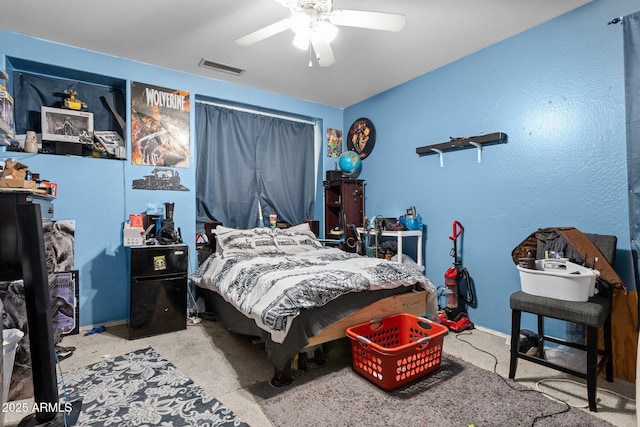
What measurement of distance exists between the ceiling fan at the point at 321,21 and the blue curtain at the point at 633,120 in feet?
5.04

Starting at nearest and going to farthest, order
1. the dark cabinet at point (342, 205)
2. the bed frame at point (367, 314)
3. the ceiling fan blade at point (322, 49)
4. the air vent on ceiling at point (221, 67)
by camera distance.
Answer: the bed frame at point (367, 314)
the ceiling fan blade at point (322, 49)
the air vent on ceiling at point (221, 67)
the dark cabinet at point (342, 205)

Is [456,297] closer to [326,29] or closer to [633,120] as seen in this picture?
[633,120]

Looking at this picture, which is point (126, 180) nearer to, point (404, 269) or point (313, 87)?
point (313, 87)

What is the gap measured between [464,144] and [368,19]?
1.67 metres

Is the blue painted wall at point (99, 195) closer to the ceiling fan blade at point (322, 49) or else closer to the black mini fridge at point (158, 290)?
the black mini fridge at point (158, 290)

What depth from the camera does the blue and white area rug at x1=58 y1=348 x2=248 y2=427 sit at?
1.69 meters

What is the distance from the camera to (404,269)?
2.54 metres

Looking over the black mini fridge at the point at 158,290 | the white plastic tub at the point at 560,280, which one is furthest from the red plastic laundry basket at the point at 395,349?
the black mini fridge at the point at 158,290

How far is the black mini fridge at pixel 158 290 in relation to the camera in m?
2.79

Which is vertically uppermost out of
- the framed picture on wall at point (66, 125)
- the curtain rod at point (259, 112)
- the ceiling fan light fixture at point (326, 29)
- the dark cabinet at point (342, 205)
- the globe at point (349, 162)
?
the curtain rod at point (259, 112)

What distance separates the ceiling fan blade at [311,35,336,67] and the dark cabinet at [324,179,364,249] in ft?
6.30

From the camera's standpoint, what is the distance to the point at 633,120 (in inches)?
81.5

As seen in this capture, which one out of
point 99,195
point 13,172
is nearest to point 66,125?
point 99,195

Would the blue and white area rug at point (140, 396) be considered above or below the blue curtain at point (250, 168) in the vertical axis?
below
